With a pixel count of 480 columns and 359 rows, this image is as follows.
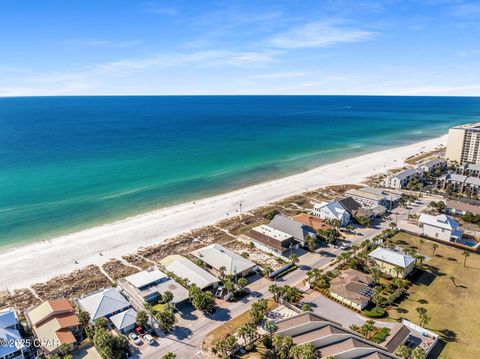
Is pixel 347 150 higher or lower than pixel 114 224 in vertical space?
higher

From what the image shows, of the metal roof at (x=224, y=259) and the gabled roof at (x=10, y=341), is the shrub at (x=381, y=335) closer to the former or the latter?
the metal roof at (x=224, y=259)

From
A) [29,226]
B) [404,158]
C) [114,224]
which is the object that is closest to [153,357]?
[114,224]

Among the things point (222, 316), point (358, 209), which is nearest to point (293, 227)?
point (358, 209)

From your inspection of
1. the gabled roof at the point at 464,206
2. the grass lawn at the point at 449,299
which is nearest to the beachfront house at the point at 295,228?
the grass lawn at the point at 449,299

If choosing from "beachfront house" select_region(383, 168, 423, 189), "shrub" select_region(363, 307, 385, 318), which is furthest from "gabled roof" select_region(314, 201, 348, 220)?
"beachfront house" select_region(383, 168, 423, 189)

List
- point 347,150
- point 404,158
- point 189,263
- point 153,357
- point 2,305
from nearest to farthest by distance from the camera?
1. point 153,357
2. point 2,305
3. point 189,263
4. point 404,158
5. point 347,150

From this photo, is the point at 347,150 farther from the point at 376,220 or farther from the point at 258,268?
the point at 258,268

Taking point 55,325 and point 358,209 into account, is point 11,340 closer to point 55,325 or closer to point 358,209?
point 55,325
